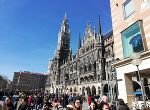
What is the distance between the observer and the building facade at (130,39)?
8961 millimetres

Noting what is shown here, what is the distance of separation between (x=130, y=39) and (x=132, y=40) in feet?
0.68

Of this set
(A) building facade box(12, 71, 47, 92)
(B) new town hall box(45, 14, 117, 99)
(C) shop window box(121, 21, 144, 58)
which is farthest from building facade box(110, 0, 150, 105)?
(A) building facade box(12, 71, 47, 92)

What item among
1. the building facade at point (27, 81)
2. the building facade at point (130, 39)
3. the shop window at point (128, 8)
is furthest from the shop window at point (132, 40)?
the building facade at point (27, 81)

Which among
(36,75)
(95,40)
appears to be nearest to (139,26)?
(95,40)

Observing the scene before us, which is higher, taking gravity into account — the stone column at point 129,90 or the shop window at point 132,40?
the shop window at point 132,40

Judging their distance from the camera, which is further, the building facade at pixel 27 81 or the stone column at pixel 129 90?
the building facade at pixel 27 81

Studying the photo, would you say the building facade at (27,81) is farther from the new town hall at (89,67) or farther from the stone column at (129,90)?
the stone column at (129,90)

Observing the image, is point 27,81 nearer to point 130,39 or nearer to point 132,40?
point 130,39

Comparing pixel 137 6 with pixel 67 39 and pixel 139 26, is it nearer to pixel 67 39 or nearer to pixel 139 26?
pixel 139 26

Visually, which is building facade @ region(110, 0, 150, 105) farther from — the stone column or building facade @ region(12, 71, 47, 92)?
building facade @ region(12, 71, 47, 92)

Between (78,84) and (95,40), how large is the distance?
52.2 ft

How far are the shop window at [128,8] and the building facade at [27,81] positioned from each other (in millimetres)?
117074

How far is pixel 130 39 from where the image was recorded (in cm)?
1002

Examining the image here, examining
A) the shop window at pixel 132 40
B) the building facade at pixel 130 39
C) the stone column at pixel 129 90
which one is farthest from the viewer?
the stone column at pixel 129 90
